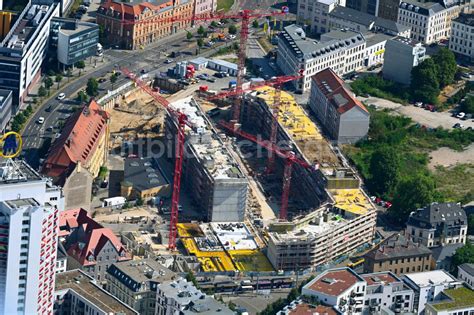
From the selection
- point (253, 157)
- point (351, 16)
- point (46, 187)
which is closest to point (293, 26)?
point (351, 16)

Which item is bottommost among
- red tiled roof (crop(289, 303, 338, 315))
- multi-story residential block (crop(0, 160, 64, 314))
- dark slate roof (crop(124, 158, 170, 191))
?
dark slate roof (crop(124, 158, 170, 191))

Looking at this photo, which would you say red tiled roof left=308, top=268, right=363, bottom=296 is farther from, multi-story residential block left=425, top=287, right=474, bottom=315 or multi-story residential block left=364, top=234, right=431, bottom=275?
multi-story residential block left=364, top=234, right=431, bottom=275

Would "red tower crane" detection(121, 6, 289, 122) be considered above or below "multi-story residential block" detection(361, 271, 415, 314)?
above

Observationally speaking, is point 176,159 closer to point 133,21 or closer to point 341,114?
point 341,114

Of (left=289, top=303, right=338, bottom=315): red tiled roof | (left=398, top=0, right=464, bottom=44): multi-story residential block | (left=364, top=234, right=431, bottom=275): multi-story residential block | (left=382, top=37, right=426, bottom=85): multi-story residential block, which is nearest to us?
(left=289, top=303, right=338, bottom=315): red tiled roof

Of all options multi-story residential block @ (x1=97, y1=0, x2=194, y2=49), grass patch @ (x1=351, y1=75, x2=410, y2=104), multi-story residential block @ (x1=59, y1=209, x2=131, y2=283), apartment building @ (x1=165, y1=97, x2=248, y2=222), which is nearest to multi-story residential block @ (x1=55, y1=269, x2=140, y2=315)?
multi-story residential block @ (x1=59, y1=209, x2=131, y2=283)

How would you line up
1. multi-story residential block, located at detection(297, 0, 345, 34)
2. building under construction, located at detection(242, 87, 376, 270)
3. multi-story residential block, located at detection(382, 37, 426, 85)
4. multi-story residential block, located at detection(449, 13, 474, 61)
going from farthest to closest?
multi-story residential block, located at detection(297, 0, 345, 34) < multi-story residential block, located at detection(449, 13, 474, 61) < multi-story residential block, located at detection(382, 37, 426, 85) < building under construction, located at detection(242, 87, 376, 270)

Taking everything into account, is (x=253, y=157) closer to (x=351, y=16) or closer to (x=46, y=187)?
(x=351, y=16)

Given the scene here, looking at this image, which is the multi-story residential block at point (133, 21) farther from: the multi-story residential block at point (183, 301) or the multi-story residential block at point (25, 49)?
the multi-story residential block at point (183, 301)
